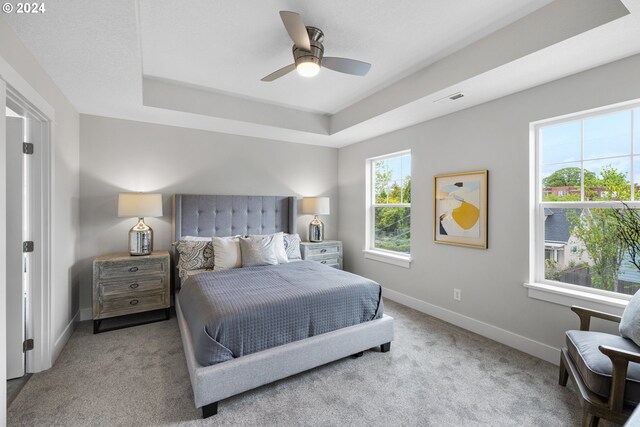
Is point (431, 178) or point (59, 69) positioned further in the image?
point (431, 178)

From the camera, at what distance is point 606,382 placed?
158 centimetres

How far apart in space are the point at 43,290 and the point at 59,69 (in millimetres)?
1766

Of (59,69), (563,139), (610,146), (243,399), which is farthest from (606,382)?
(59,69)

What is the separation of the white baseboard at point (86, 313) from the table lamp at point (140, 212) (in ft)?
2.83

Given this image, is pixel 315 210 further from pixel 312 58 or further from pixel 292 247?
pixel 312 58

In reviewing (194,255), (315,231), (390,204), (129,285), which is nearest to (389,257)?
(390,204)

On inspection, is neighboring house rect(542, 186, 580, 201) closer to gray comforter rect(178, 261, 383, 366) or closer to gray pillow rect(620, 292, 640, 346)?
gray pillow rect(620, 292, 640, 346)

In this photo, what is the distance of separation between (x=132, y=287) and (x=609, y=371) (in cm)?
396

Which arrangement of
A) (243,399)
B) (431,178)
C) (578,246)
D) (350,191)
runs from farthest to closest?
(350,191), (431,178), (578,246), (243,399)

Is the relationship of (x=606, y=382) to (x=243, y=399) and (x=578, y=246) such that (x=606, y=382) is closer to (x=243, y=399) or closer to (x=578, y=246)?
(x=578, y=246)

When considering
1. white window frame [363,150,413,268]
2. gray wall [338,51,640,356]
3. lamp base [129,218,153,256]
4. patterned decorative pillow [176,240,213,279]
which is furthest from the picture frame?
lamp base [129,218,153,256]

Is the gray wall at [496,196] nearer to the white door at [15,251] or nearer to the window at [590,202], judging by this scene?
the window at [590,202]

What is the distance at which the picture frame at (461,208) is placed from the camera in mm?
3002

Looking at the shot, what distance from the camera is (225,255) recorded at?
3.26m
